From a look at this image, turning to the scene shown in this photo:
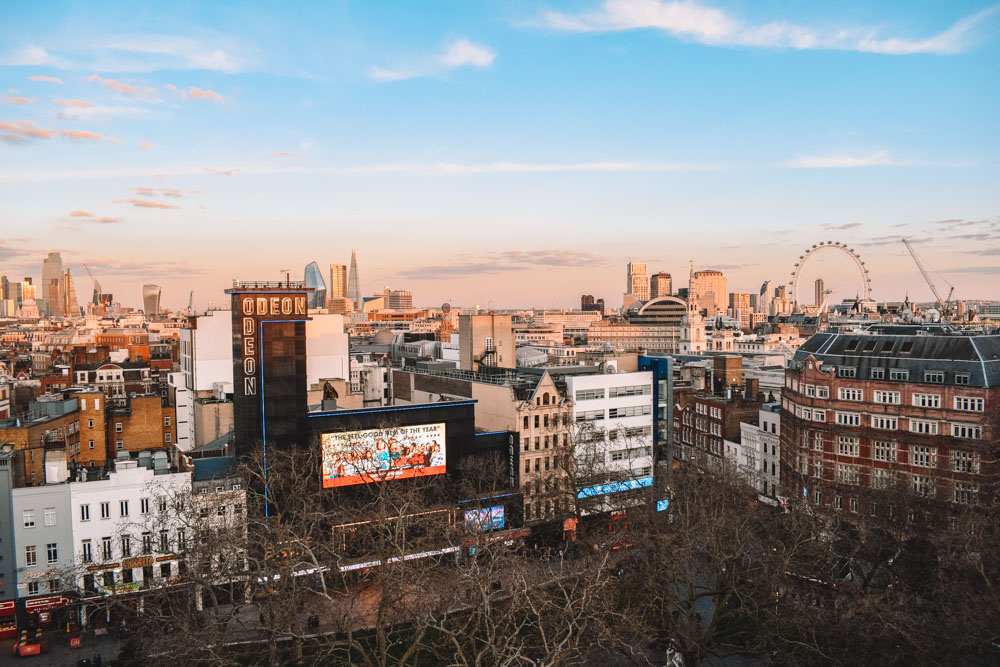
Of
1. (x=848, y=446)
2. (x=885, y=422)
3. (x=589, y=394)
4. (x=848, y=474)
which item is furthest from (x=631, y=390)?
(x=885, y=422)

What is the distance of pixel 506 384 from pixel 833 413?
119 ft

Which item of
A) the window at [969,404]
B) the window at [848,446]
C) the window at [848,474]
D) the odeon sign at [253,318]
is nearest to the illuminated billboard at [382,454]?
the odeon sign at [253,318]

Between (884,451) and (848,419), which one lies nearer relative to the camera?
(884,451)

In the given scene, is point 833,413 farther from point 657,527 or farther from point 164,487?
point 164,487

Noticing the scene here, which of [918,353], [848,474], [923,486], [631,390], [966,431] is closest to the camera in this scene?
[966,431]

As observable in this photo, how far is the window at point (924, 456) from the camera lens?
72.9m

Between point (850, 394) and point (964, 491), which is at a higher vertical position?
point (850, 394)

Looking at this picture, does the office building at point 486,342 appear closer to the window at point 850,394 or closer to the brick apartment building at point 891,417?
the brick apartment building at point 891,417

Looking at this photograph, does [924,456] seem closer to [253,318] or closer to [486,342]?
[486,342]

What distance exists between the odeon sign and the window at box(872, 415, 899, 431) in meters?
59.8

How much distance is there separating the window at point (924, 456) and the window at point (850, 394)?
7278 millimetres

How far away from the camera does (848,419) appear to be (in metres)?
79.4

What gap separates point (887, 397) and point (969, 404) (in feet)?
25.0

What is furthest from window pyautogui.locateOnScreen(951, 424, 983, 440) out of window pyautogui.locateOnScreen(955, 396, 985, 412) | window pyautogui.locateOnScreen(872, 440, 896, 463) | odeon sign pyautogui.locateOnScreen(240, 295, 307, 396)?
odeon sign pyautogui.locateOnScreen(240, 295, 307, 396)
